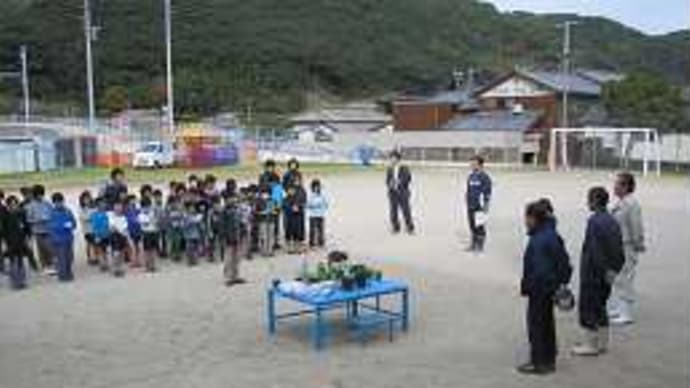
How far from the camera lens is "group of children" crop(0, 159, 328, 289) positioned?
49.6 feet

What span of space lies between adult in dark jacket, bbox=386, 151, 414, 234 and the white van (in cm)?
3228

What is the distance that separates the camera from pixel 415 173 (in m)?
47.8

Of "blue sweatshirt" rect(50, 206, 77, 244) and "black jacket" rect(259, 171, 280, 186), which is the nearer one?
"blue sweatshirt" rect(50, 206, 77, 244)

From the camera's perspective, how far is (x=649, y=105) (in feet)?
206

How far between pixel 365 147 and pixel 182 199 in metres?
48.6

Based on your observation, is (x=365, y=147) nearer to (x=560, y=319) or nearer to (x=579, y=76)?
(x=579, y=76)

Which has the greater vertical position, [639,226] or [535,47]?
[535,47]

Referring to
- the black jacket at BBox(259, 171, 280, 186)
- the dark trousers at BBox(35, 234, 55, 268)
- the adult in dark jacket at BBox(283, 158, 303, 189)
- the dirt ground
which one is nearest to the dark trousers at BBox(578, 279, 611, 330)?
the dirt ground

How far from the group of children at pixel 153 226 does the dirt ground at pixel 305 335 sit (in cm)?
42

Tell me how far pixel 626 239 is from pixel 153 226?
789cm

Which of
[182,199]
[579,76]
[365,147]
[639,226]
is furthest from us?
[579,76]

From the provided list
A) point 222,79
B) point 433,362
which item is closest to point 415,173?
point 433,362

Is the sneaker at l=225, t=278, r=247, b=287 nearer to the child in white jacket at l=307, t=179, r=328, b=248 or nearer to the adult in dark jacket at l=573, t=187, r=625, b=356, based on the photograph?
the child in white jacket at l=307, t=179, r=328, b=248

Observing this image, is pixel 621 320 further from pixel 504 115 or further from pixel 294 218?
pixel 504 115
